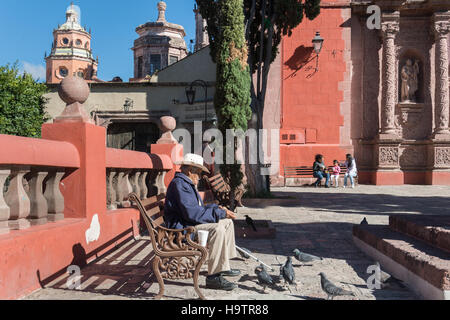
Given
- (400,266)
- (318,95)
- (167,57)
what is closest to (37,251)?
(400,266)

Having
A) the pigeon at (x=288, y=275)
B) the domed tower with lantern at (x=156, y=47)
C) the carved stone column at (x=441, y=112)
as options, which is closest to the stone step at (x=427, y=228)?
the pigeon at (x=288, y=275)

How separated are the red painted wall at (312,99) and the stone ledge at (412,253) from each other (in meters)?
11.6

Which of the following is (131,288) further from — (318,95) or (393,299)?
(318,95)

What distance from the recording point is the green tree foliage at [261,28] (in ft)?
35.9

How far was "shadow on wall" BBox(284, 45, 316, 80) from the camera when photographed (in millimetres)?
17172

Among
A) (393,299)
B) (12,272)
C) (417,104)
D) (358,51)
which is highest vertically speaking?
(358,51)

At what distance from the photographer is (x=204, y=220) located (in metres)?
3.79

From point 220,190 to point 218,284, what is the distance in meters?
3.71

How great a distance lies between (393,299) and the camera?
346 centimetres

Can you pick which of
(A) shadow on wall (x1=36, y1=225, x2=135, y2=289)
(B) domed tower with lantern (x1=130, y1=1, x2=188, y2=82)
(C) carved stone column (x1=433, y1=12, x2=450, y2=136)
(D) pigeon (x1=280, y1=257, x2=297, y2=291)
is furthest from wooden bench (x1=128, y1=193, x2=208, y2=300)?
(B) domed tower with lantern (x1=130, y1=1, x2=188, y2=82)

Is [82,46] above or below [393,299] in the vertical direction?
above

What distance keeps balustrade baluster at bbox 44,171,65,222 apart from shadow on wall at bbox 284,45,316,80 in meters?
14.3

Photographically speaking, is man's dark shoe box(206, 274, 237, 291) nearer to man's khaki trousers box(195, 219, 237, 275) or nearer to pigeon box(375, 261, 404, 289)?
man's khaki trousers box(195, 219, 237, 275)
